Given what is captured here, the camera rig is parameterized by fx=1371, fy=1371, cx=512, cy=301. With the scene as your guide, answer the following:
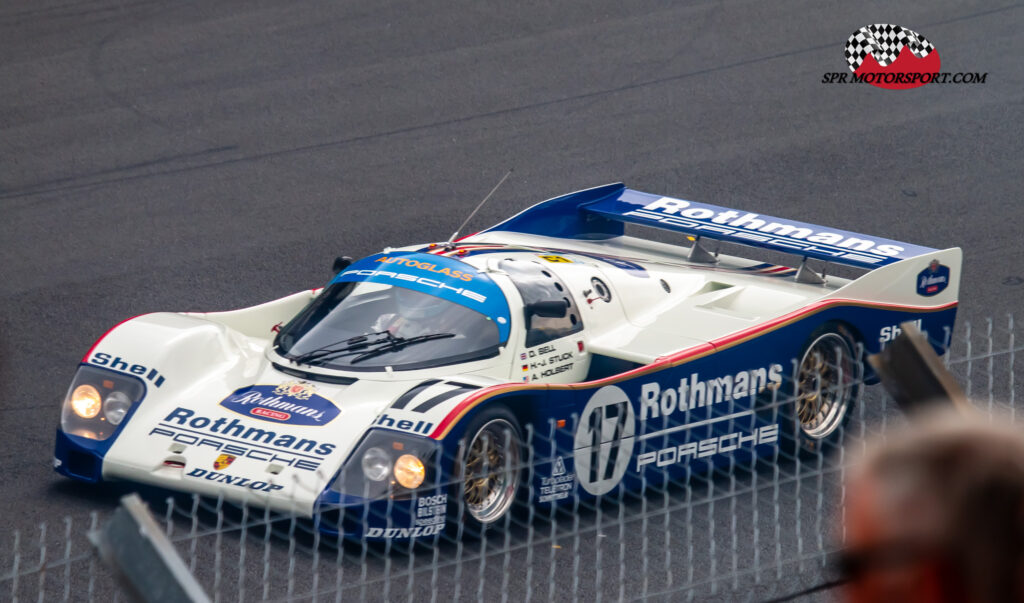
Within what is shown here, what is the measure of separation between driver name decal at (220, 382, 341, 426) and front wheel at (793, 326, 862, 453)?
Result: 2414mm

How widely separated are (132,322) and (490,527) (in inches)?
80.1

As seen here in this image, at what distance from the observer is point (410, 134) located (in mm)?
11742

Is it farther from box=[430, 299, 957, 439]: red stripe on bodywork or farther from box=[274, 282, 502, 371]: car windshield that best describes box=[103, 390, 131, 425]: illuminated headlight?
box=[430, 299, 957, 439]: red stripe on bodywork

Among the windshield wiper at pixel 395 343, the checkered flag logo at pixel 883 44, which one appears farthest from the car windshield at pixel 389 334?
the checkered flag logo at pixel 883 44

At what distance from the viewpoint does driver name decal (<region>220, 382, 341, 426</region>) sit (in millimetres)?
5754

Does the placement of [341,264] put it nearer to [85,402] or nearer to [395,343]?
[395,343]

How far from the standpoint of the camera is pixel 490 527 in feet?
18.7

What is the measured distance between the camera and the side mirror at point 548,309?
6.39 m

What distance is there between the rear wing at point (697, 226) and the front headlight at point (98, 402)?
8.71 ft

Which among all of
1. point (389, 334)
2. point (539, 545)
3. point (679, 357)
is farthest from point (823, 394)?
point (389, 334)

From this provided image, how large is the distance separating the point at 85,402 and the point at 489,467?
5.95ft

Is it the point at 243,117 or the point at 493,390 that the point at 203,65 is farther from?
the point at 493,390

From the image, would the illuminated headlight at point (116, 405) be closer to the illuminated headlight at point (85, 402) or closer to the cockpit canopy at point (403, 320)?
the illuminated headlight at point (85, 402)

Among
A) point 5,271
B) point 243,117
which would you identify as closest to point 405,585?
point 5,271
